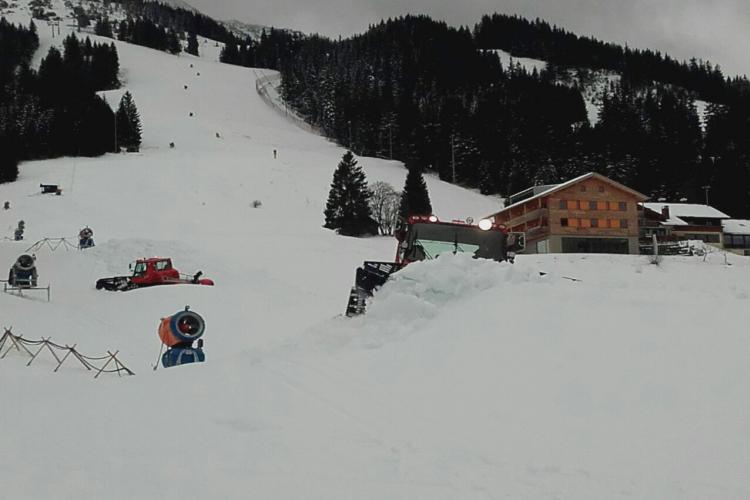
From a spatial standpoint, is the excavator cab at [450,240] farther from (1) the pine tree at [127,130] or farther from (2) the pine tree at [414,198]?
(1) the pine tree at [127,130]

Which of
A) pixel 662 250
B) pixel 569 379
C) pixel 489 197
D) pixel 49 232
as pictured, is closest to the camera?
pixel 569 379

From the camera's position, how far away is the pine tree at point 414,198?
4847cm

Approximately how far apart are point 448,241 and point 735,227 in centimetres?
5875

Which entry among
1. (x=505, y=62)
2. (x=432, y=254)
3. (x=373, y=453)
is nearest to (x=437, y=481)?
(x=373, y=453)

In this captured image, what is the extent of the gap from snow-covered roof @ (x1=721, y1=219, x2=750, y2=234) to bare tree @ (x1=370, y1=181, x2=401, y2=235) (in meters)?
34.1

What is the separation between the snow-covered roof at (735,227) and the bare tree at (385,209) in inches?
1341

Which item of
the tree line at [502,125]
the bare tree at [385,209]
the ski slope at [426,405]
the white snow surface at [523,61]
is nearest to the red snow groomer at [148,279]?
the ski slope at [426,405]

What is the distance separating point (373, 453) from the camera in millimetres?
5438

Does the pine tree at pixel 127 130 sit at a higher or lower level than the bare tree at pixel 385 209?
higher

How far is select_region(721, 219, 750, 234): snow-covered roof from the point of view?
199 ft

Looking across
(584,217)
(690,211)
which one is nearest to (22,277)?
(584,217)

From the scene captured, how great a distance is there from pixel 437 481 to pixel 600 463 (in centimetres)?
136

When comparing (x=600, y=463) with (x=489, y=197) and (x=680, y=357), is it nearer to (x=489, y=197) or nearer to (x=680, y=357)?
(x=680, y=357)

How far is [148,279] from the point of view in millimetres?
22859
